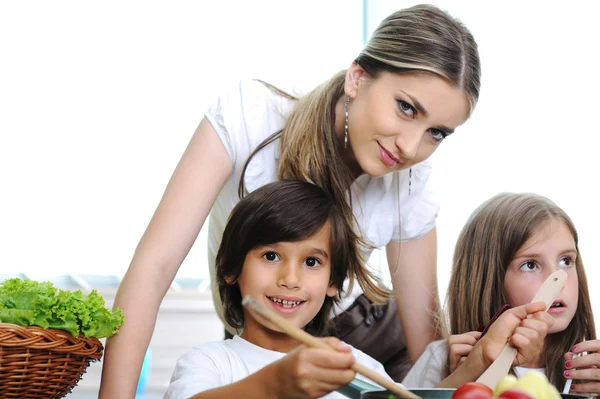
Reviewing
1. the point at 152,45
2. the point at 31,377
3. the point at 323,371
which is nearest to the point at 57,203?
the point at 152,45

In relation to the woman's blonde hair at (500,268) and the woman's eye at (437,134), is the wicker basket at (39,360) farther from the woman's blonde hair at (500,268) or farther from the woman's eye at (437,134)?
the woman's blonde hair at (500,268)

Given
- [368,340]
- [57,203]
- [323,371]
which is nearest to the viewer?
[323,371]

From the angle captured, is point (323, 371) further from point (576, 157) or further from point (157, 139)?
point (157, 139)

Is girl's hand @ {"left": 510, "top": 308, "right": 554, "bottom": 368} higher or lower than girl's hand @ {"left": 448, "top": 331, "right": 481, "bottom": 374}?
higher

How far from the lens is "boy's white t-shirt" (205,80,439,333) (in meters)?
1.76

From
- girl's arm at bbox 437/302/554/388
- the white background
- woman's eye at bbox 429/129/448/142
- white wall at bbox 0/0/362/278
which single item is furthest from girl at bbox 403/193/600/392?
white wall at bbox 0/0/362/278

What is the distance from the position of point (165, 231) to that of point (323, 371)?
715 millimetres

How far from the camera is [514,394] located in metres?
0.83

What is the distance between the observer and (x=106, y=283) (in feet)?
Answer: 13.4

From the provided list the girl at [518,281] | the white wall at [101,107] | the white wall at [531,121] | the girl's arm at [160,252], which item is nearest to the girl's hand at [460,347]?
the girl at [518,281]

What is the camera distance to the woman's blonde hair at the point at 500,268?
1815 mm

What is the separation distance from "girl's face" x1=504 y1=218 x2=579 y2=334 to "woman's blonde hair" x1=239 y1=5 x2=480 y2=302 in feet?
0.97

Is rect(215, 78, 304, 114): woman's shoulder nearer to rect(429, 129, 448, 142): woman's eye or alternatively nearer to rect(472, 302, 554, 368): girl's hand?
rect(429, 129, 448, 142): woman's eye

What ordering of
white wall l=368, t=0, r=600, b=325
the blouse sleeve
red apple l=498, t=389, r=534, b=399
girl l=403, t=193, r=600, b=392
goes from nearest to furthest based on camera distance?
red apple l=498, t=389, r=534, b=399
girl l=403, t=193, r=600, b=392
the blouse sleeve
white wall l=368, t=0, r=600, b=325
